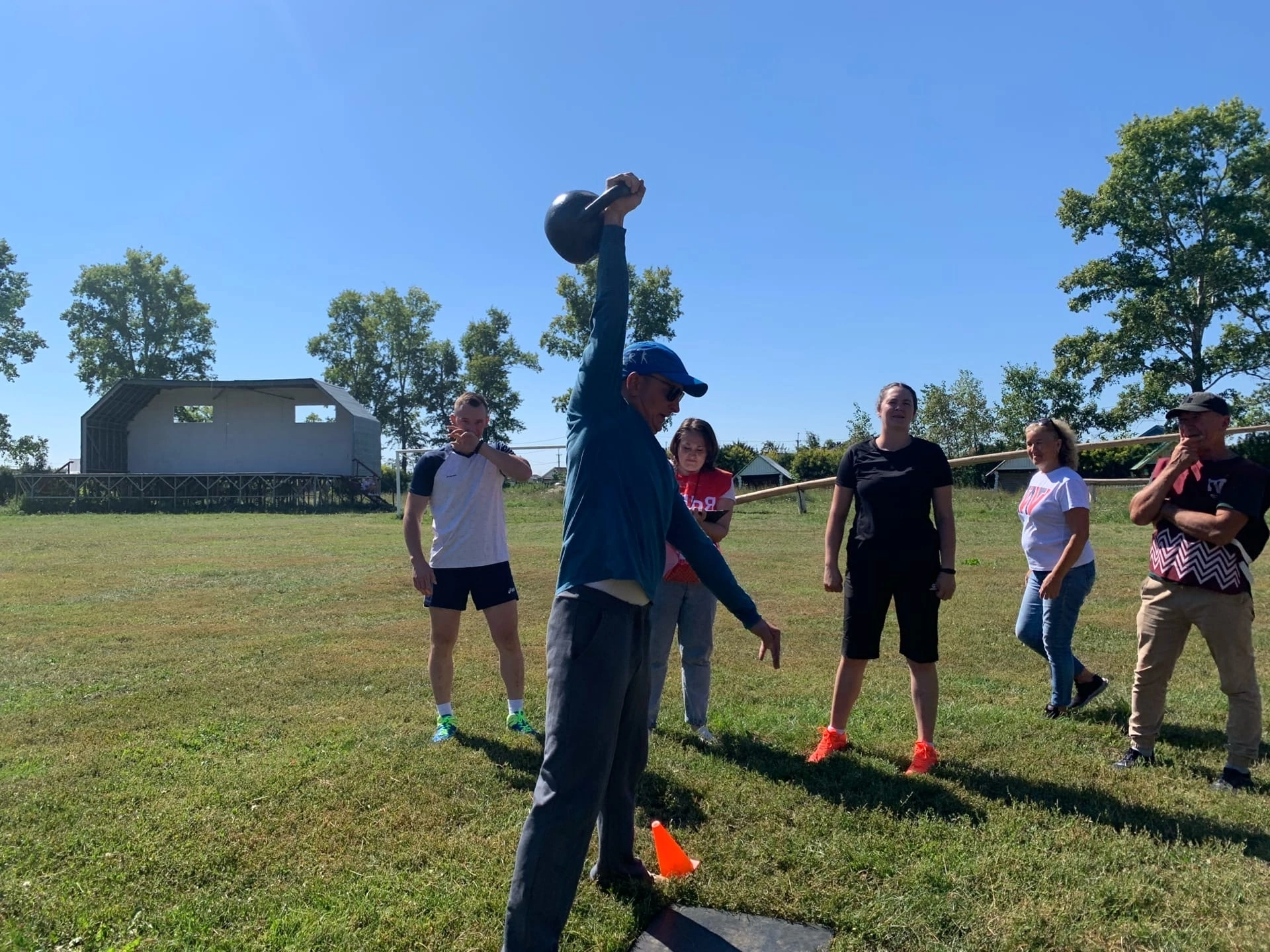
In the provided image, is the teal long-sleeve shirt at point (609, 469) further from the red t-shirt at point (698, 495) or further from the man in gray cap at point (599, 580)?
the red t-shirt at point (698, 495)

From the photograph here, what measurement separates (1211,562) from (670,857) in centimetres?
324

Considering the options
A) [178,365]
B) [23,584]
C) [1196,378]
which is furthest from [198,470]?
[1196,378]

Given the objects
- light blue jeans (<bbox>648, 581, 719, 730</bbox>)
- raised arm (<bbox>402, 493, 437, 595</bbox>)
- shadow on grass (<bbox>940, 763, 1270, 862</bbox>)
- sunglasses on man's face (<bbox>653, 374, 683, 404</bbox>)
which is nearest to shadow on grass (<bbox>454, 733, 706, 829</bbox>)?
light blue jeans (<bbox>648, 581, 719, 730</bbox>)

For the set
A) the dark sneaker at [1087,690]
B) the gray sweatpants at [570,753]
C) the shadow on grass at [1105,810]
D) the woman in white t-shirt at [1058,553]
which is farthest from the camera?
the dark sneaker at [1087,690]

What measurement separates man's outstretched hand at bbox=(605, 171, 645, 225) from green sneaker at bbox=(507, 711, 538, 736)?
3.43 m

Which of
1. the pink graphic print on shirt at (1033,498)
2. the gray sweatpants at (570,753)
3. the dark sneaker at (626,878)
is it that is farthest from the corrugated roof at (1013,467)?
the gray sweatpants at (570,753)

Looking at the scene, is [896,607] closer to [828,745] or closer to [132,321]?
[828,745]

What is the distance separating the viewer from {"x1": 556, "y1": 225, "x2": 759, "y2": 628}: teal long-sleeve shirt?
2734 mm

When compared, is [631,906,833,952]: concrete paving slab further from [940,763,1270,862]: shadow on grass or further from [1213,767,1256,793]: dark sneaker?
[1213,767,1256,793]: dark sneaker

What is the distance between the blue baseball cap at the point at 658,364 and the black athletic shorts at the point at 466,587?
8.01 ft

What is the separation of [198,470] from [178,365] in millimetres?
21895

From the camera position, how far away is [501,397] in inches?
2437

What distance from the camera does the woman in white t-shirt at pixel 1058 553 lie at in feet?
18.3

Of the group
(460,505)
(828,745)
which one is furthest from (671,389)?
(828,745)
